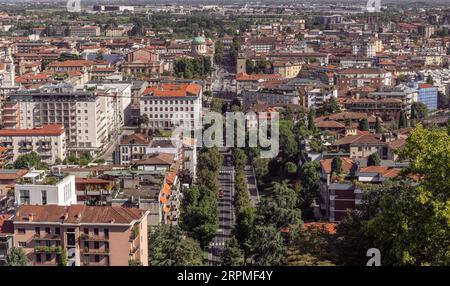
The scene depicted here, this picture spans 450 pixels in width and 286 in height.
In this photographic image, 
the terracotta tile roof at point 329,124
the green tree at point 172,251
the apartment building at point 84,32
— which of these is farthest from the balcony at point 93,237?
the apartment building at point 84,32

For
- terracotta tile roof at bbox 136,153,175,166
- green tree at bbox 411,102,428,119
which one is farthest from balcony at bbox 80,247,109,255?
green tree at bbox 411,102,428,119

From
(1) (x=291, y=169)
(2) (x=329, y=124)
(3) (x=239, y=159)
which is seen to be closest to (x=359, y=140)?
(1) (x=291, y=169)

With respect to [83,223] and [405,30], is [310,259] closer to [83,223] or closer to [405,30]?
[83,223]

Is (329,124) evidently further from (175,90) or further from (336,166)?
(336,166)

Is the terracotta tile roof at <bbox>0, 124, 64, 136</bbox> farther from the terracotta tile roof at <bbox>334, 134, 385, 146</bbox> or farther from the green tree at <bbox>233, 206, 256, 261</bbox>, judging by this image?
the green tree at <bbox>233, 206, 256, 261</bbox>
